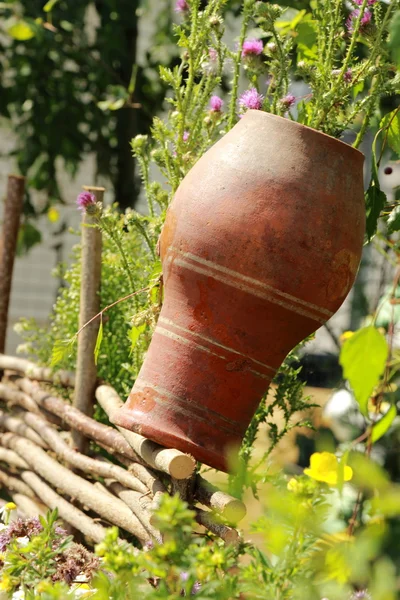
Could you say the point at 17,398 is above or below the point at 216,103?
below

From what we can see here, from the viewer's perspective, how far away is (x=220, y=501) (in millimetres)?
1284

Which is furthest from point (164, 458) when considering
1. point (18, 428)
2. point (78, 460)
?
point (18, 428)

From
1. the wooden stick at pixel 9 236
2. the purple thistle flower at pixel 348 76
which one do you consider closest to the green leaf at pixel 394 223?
the purple thistle flower at pixel 348 76

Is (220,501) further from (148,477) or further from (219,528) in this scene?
(148,477)

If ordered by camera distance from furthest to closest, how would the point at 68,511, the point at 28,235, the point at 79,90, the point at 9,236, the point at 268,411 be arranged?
the point at 79,90 < the point at 28,235 < the point at 9,236 < the point at 68,511 < the point at 268,411

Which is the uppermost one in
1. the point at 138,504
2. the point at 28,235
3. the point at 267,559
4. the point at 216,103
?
the point at 216,103

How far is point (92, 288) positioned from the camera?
2041mm

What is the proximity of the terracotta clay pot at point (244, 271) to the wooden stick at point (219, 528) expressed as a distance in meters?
0.09

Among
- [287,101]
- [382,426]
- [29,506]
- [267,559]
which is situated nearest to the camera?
[382,426]

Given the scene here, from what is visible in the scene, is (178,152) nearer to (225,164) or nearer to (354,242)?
(225,164)

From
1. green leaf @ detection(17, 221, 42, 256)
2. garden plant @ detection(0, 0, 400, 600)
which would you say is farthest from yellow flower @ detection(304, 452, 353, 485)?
green leaf @ detection(17, 221, 42, 256)

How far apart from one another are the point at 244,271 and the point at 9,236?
180 cm

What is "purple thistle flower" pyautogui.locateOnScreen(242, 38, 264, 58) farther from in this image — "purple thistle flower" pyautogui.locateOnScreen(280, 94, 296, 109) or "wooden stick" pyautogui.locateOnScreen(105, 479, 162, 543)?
"wooden stick" pyautogui.locateOnScreen(105, 479, 162, 543)

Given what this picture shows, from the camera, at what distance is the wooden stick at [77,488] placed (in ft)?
5.46
